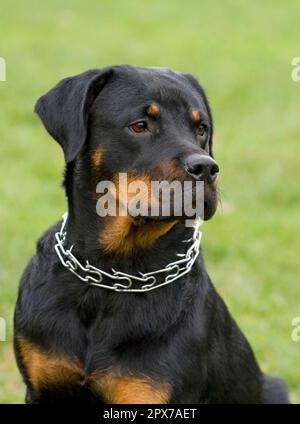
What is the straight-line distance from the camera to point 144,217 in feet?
12.7

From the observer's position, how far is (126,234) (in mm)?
4012

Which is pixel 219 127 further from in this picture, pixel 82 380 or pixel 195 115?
pixel 82 380

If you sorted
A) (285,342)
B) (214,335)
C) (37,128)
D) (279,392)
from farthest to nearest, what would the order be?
1. (37,128)
2. (285,342)
3. (279,392)
4. (214,335)

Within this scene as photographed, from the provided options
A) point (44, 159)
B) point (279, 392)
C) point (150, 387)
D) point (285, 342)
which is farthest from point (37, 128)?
point (150, 387)

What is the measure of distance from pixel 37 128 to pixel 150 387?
7.07 meters

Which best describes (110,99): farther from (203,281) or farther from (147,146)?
(203,281)

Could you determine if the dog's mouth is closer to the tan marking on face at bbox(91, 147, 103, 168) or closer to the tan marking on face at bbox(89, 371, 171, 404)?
the tan marking on face at bbox(91, 147, 103, 168)

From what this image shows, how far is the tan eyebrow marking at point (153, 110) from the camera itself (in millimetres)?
3928

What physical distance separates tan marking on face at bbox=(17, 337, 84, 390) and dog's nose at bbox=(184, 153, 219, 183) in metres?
1.01

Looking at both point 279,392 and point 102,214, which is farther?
point 279,392

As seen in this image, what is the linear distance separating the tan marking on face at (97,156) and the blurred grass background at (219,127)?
1.84m
